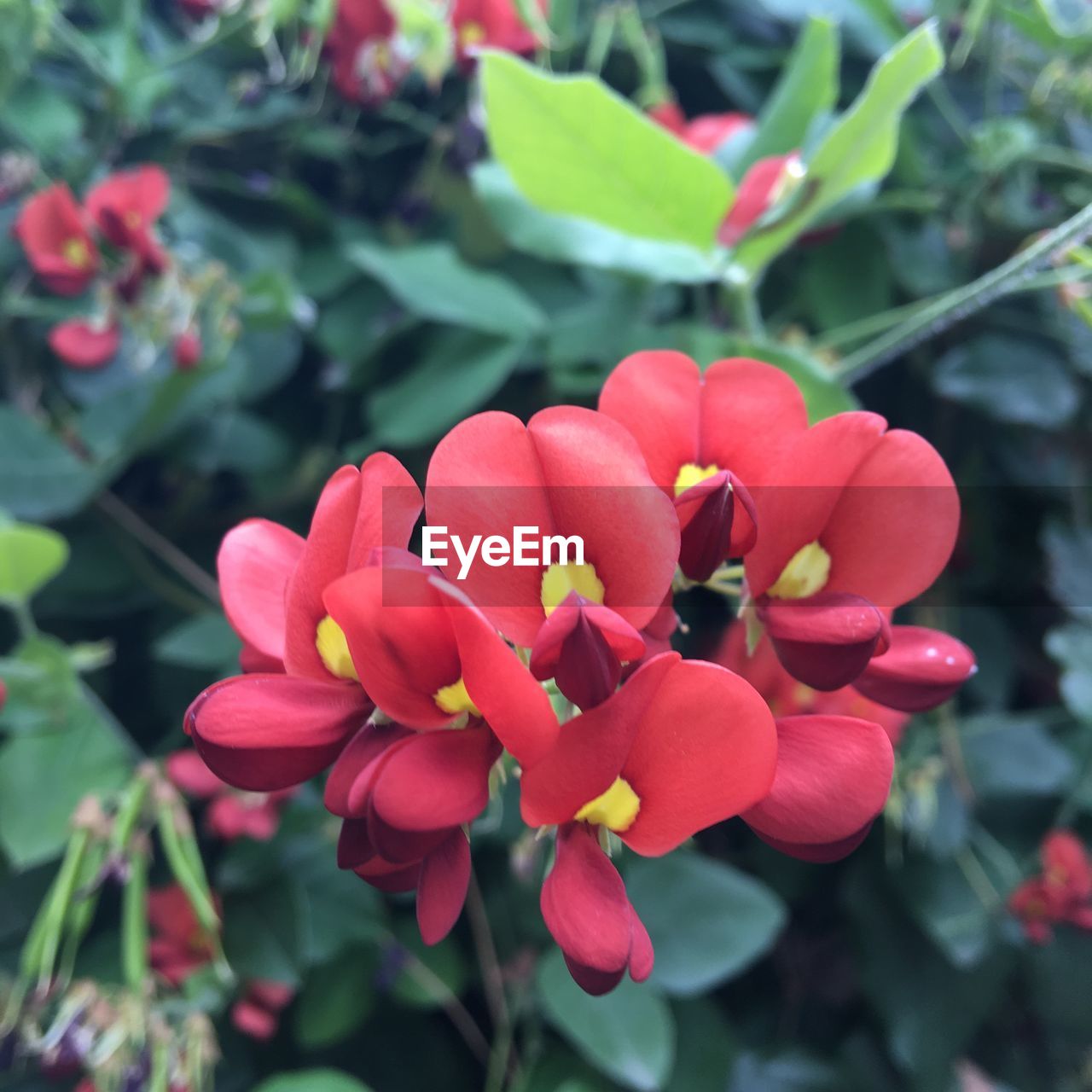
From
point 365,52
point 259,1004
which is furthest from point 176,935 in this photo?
point 365,52

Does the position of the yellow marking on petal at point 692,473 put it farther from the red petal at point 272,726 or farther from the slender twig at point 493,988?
the slender twig at point 493,988

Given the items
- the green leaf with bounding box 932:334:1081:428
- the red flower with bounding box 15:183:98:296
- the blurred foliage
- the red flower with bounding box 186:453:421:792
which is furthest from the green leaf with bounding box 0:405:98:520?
the green leaf with bounding box 932:334:1081:428

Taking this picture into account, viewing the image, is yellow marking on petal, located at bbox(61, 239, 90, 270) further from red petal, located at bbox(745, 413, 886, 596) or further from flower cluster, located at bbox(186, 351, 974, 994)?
red petal, located at bbox(745, 413, 886, 596)

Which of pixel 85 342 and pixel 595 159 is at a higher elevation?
pixel 595 159

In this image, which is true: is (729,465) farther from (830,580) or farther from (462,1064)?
(462,1064)

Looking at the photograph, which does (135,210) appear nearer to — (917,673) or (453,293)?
(453,293)
